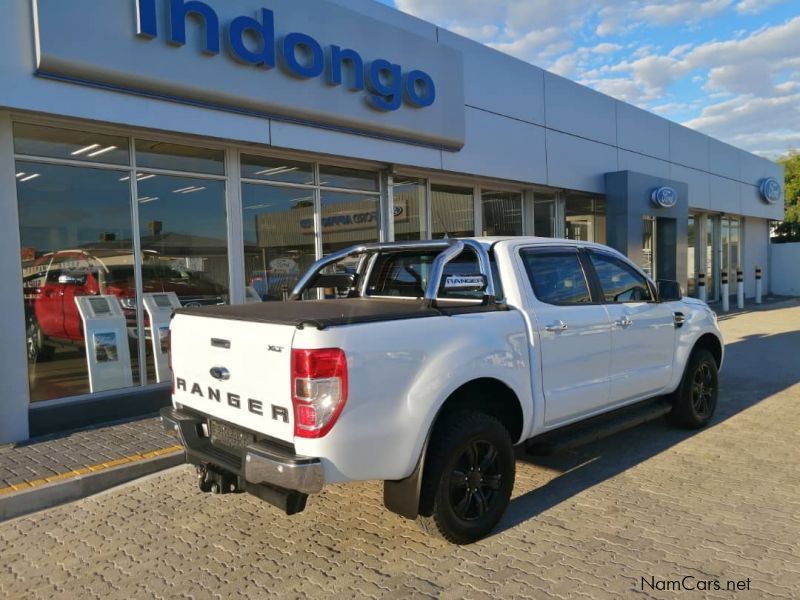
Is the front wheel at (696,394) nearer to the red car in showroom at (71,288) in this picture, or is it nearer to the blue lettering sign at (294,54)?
the blue lettering sign at (294,54)

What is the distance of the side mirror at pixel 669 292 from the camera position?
542 cm

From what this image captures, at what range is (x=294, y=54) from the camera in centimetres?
744

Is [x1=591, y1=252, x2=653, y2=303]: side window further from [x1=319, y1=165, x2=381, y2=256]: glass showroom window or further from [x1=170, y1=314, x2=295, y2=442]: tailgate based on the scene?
[x1=319, y1=165, x2=381, y2=256]: glass showroom window

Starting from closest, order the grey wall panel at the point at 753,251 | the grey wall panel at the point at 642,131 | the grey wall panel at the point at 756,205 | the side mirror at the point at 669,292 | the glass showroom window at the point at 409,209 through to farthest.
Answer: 1. the side mirror at the point at 669,292
2. the glass showroom window at the point at 409,209
3. the grey wall panel at the point at 642,131
4. the grey wall panel at the point at 756,205
5. the grey wall panel at the point at 753,251

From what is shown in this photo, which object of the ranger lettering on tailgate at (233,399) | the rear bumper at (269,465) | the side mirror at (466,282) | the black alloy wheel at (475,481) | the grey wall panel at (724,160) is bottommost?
the black alloy wheel at (475,481)

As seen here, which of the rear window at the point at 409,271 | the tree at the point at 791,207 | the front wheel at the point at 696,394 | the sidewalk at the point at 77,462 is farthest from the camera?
the tree at the point at 791,207

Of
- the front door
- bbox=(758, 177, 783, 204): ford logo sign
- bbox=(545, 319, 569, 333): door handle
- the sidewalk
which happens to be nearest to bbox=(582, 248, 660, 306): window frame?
the front door

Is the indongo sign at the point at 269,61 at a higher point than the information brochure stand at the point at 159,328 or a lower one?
higher

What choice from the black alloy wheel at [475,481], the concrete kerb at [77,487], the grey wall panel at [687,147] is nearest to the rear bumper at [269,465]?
the black alloy wheel at [475,481]

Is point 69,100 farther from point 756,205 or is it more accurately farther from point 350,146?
point 756,205

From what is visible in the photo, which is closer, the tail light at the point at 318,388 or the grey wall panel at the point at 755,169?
the tail light at the point at 318,388

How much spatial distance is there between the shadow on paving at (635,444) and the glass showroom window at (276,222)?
4.62 m

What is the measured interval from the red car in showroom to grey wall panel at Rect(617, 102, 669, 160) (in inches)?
456

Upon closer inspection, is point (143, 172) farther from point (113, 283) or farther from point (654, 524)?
point (654, 524)
